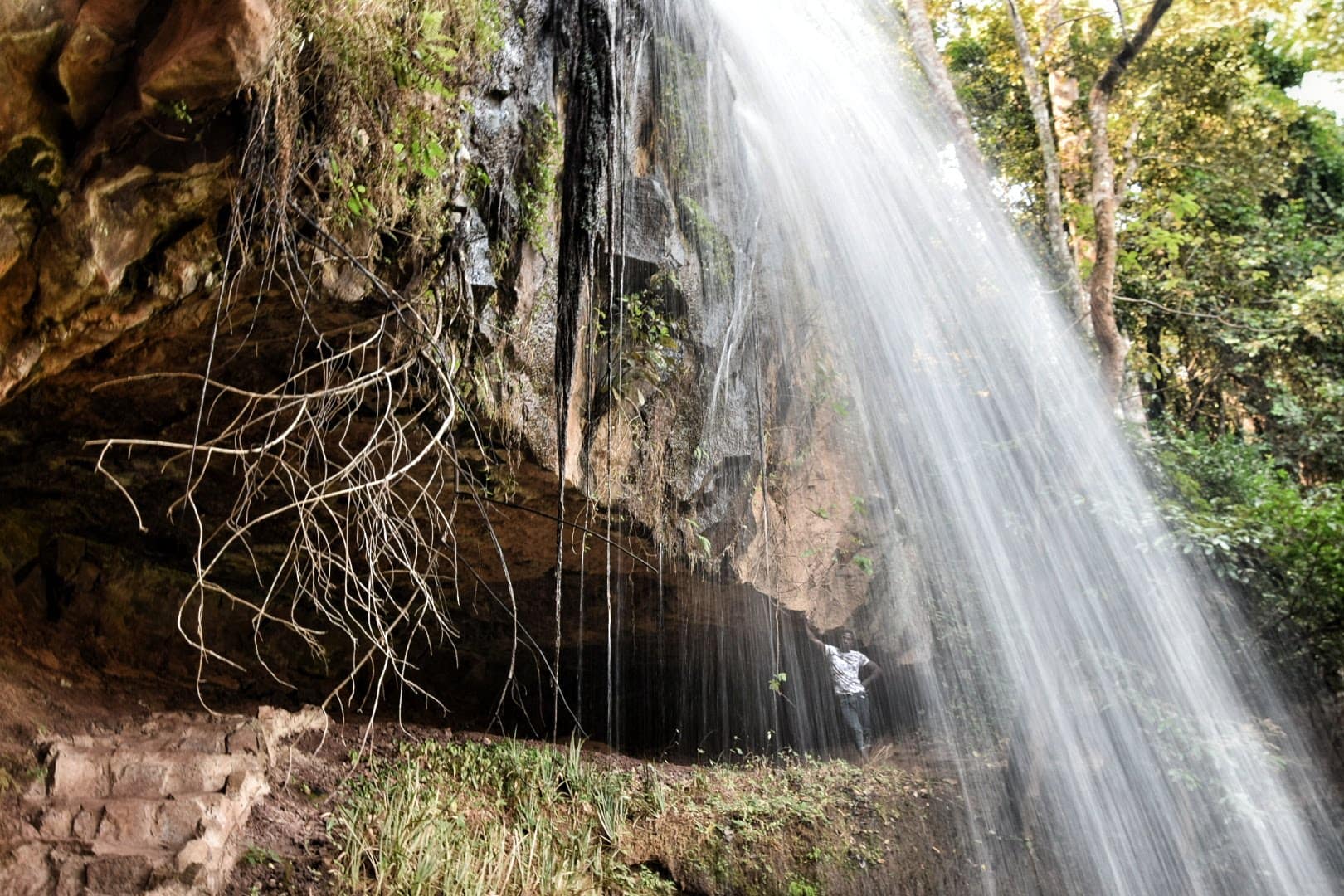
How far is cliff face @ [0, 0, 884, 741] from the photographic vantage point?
330 centimetres

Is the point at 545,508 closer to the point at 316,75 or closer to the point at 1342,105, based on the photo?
the point at 316,75

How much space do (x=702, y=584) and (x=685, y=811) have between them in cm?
185

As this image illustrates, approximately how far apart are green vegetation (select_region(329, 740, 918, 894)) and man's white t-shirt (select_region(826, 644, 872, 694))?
180 cm

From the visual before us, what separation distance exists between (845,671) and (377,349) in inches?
321

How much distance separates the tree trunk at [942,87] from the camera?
9.29m

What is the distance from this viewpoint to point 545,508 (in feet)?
19.0

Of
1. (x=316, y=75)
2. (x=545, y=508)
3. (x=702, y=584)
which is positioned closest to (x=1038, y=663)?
(x=702, y=584)

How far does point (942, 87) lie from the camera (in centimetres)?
944

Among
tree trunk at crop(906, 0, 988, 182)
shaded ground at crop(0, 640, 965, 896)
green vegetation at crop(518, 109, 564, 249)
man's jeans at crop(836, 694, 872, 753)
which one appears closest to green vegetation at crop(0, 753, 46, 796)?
shaded ground at crop(0, 640, 965, 896)

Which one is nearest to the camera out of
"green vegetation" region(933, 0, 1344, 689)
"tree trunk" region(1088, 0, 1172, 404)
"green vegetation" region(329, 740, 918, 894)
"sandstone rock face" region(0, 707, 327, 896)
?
"sandstone rock face" region(0, 707, 327, 896)

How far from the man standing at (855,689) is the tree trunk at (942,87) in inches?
227

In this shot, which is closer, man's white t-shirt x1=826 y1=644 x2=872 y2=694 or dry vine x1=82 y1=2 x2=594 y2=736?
dry vine x1=82 y1=2 x2=594 y2=736

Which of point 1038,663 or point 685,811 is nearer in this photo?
point 685,811

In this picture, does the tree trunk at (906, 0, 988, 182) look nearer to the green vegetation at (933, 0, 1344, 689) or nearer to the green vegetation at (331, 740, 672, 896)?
the green vegetation at (933, 0, 1344, 689)
